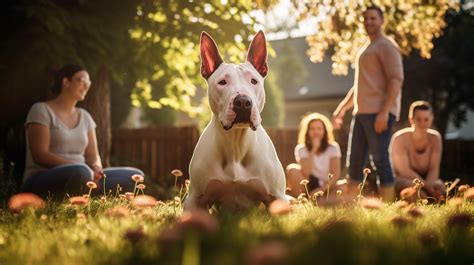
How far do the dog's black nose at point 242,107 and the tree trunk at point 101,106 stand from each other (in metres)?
5.52

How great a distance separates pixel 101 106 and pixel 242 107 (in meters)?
5.74

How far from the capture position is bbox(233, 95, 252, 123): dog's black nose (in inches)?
125

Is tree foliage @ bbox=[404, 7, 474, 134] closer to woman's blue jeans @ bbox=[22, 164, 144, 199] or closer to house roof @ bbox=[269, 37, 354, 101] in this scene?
house roof @ bbox=[269, 37, 354, 101]

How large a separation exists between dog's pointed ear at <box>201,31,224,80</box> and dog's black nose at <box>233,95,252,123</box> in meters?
0.52

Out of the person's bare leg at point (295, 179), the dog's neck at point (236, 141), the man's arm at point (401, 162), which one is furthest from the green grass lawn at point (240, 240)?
the person's bare leg at point (295, 179)

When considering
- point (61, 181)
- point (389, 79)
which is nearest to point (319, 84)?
point (389, 79)

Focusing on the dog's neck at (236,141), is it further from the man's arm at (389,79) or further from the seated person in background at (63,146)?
the man's arm at (389,79)

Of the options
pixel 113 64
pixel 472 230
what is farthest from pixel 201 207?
pixel 113 64

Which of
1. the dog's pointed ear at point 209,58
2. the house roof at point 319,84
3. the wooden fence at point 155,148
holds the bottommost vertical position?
the wooden fence at point 155,148

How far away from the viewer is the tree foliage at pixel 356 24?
9.18 m

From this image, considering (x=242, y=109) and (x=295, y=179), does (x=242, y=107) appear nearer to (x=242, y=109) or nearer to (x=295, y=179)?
(x=242, y=109)

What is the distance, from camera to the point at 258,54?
3.65 metres

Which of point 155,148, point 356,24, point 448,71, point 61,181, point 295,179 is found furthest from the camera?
point 448,71

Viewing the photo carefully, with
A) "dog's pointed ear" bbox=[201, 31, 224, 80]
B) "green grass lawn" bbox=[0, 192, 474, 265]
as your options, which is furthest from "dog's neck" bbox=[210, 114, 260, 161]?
"green grass lawn" bbox=[0, 192, 474, 265]
